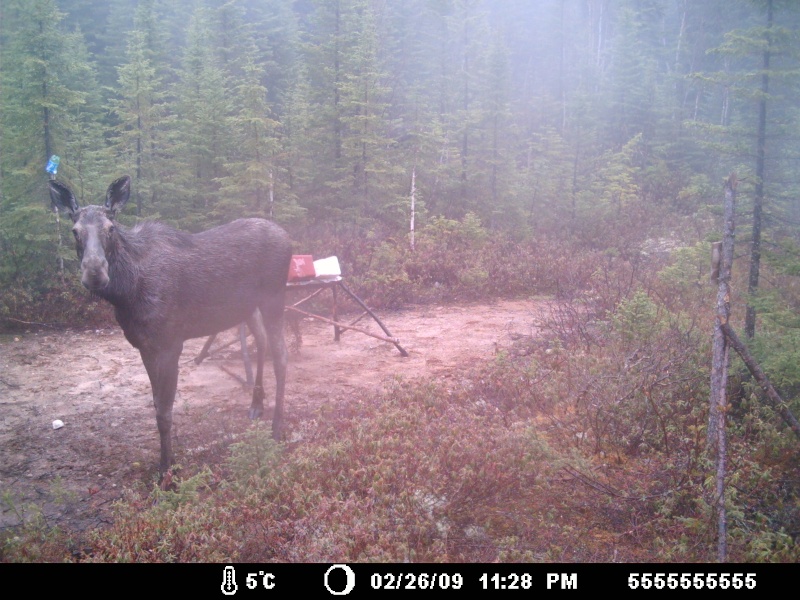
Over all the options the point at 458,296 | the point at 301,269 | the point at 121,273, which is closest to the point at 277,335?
the point at 301,269

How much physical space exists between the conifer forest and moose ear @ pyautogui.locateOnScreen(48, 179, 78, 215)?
1656mm

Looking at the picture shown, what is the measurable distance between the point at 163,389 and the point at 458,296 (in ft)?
32.2

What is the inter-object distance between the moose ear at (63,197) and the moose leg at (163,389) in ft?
5.73

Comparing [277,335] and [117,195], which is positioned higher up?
[117,195]

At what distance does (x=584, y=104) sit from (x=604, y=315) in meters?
20.3

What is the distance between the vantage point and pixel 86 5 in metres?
34.9

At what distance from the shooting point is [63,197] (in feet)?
19.3

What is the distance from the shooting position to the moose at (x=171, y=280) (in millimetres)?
5793

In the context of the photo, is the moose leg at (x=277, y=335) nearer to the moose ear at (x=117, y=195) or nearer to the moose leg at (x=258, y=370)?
the moose leg at (x=258, y=370)

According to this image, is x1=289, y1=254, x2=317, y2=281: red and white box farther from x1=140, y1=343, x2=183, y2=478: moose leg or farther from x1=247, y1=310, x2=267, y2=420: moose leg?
x1=140, y1=343, x2=183, y2=478: moose leg

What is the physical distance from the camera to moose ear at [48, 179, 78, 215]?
580 centimetres
